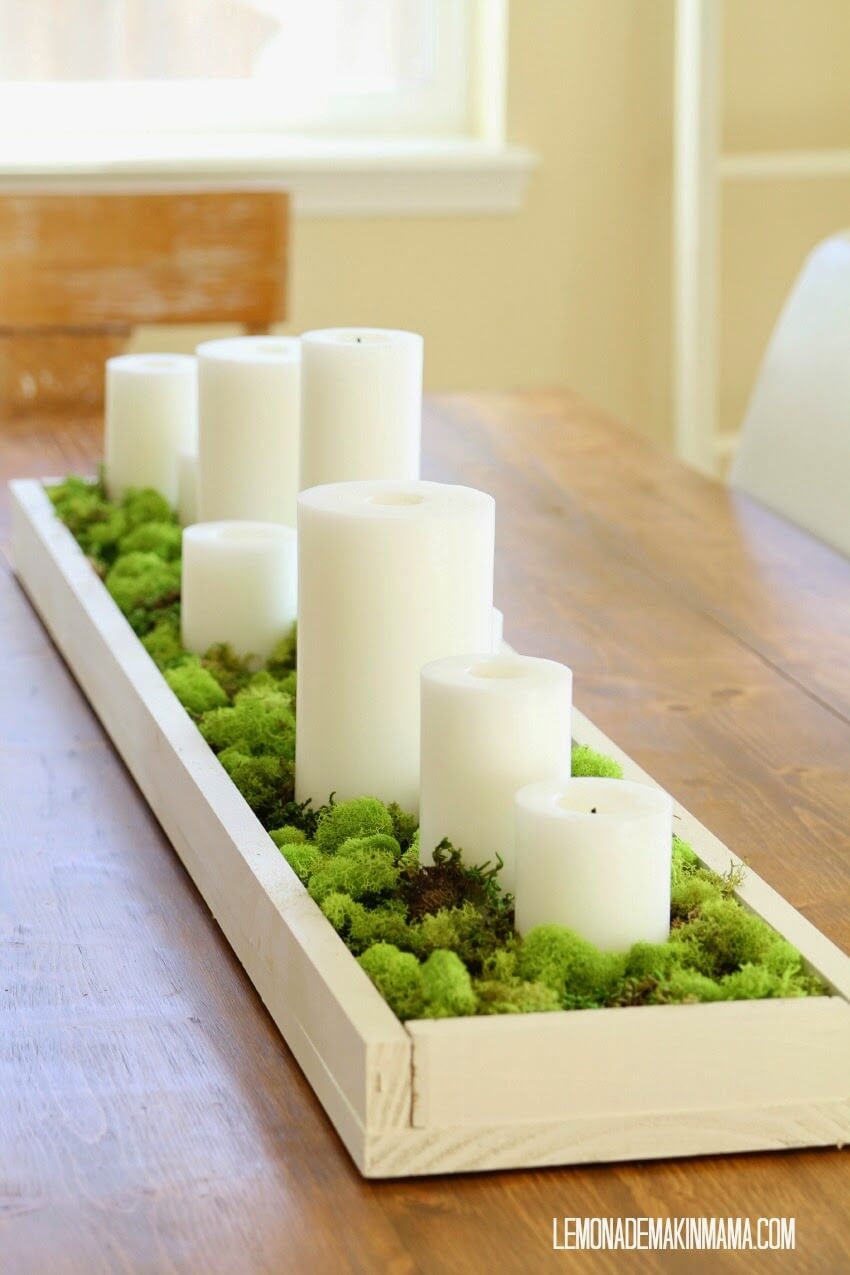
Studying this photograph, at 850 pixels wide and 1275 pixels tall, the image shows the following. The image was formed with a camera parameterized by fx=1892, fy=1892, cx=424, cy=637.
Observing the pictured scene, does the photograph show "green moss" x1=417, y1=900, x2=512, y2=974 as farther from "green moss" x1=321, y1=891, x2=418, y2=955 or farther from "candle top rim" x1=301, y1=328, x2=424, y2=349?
"candle top rim" x1=301, y1=328, x2=424, y2=349

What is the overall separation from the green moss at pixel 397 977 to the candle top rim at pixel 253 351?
622 mm

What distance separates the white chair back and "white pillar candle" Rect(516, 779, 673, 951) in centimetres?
107

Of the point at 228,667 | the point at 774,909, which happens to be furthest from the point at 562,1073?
the point at 228,667

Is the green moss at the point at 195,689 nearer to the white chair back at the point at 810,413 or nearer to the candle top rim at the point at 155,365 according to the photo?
the candle top rim at the point at 155,365

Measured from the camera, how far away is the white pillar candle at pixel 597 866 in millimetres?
713

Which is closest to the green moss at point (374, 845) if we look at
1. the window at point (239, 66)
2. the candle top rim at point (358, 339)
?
the candle top rim at point (358, 339)

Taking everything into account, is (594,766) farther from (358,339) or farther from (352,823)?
(358,339)

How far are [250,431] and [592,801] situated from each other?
1.94ft

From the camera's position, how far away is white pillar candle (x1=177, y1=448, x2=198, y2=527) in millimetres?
1397

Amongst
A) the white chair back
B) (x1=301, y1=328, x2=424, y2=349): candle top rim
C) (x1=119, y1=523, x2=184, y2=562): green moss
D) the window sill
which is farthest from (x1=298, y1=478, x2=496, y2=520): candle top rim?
the window sill

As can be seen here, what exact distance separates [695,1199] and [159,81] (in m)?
2.77

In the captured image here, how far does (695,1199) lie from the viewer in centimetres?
65

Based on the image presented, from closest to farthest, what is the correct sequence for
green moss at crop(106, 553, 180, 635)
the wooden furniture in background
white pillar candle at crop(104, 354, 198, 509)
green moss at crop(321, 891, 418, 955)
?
green moss at crop(321, 891, 418, 955) → green moss at crop(106, 553, 180, 635) → white pillar candle at crop(104, 354, 198, 509) → the wooden furniture in background

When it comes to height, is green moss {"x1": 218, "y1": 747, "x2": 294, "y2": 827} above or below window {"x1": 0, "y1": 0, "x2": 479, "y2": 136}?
below
